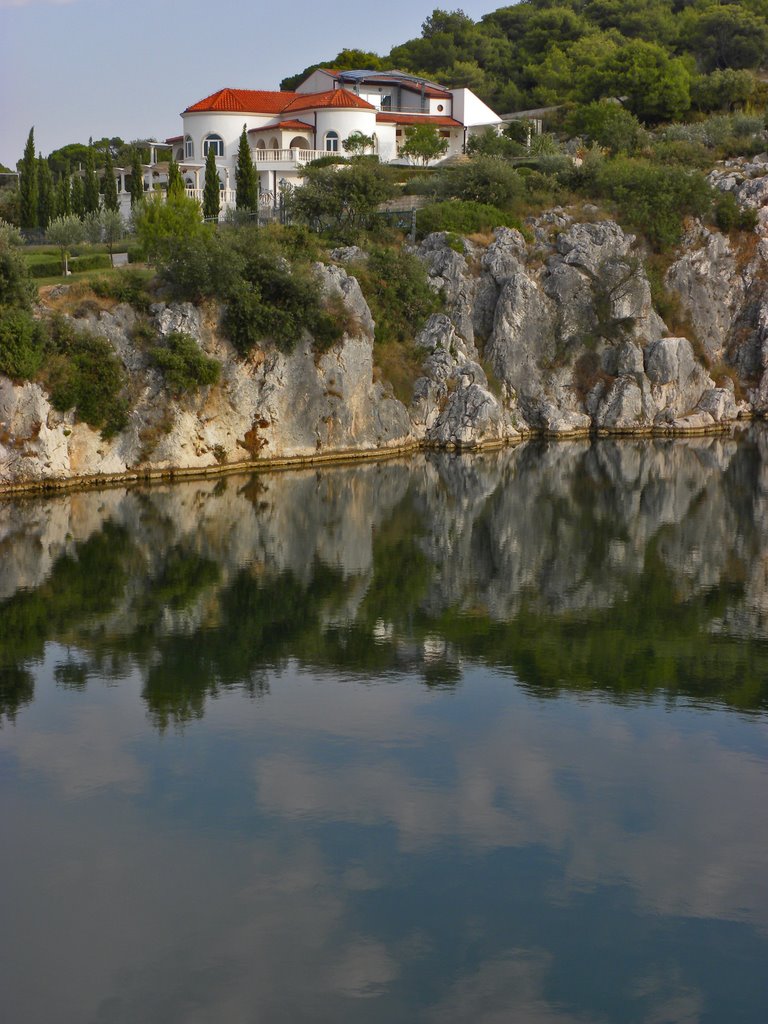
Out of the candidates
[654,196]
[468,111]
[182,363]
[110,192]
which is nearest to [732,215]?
[654,196]

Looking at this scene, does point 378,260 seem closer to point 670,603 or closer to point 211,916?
point 670,603

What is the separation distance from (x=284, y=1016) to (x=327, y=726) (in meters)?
8.56

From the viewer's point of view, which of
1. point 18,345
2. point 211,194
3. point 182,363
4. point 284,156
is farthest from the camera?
point 284,156

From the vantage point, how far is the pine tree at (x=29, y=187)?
61031 millimetres

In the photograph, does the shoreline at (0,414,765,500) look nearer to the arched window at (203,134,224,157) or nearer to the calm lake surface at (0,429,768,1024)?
the calm lake surface at (0,429,768,1024)

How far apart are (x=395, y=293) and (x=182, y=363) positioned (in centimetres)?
1453

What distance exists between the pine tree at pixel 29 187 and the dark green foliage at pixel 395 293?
19.2 meters

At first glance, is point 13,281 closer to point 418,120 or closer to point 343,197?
point 343,197

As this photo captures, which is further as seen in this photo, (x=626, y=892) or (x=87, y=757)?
(x=87, y=757)

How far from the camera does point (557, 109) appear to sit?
293 feet

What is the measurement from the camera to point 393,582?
3241 centimetres

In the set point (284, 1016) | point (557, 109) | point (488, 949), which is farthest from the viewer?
point (557, 109)

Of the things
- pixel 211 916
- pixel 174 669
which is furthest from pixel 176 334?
pixel 211 916

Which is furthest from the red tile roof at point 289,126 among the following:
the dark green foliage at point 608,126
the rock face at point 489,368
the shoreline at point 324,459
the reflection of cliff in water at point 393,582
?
the reflection of cliff in water at point 393,582
